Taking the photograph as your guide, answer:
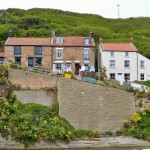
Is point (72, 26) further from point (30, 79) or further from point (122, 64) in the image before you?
point (30, 79)

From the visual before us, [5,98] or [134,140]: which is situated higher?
[5,98]

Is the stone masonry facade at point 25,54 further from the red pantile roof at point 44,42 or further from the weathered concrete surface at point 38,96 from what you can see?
the weathered concrete surface at point 38,96

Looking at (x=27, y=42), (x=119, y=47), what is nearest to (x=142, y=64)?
(x=119, y=47)

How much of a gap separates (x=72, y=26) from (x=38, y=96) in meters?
44.3

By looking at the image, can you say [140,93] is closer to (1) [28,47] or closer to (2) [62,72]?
(2) [62,72]

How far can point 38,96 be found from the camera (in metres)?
54.7

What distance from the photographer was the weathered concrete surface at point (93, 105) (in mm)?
53594

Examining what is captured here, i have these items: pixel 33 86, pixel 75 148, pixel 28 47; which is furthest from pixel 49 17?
pixel 75 148

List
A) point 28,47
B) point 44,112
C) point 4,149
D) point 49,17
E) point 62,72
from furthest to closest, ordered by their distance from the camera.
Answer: point 49,17, point 28,47, point 62,72, point 44,112, point 4,149

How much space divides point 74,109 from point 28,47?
12.8 m

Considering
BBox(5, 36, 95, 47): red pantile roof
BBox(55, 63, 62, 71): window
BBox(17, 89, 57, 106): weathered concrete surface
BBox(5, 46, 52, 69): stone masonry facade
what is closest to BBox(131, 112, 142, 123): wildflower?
BBox(17, 89, 57, 106): weathered concrete surface

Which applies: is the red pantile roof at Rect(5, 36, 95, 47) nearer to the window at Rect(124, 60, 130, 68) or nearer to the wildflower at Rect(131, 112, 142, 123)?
the window at Rect(124, 60, 130, 68)

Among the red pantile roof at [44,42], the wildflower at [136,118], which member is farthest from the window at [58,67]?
the wildflower at [136,118]

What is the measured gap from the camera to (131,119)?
5375 centimetres
